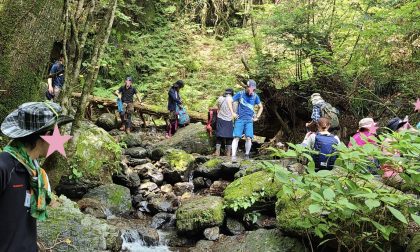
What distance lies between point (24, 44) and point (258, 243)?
4054 mm

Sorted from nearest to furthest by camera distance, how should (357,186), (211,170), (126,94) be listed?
(357,186)
(211,170)
(126,94)

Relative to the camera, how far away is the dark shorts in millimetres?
10062

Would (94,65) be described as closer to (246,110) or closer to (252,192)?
(252,192)

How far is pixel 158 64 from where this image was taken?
1898 centimetres

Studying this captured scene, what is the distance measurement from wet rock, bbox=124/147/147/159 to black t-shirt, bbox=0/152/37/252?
800 centimetres

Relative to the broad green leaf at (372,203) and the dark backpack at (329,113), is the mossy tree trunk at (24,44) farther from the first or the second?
the dark backpack at (329,113)

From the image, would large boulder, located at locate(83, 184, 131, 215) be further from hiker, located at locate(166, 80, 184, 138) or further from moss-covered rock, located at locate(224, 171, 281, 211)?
hiker, located at locate(166, 80, 184, 138)

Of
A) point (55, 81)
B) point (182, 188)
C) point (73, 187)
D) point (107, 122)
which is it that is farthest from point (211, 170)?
point (107, 122)

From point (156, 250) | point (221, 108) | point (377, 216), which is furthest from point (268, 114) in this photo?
point (377, 216)

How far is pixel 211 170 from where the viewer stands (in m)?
8.78

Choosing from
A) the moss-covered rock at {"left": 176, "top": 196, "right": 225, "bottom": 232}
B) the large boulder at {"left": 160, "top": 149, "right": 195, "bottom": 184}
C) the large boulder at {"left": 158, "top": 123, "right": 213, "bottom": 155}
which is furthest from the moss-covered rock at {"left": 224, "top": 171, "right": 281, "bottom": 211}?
the large boulder at {"left": 158, "top": 123, "right": 213, "bottom": 155}

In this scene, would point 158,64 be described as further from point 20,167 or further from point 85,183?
point 20,167

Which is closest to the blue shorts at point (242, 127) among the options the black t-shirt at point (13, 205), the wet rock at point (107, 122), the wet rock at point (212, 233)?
the wet rock at point (212, 233)

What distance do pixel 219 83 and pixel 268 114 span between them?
21.7 feet
